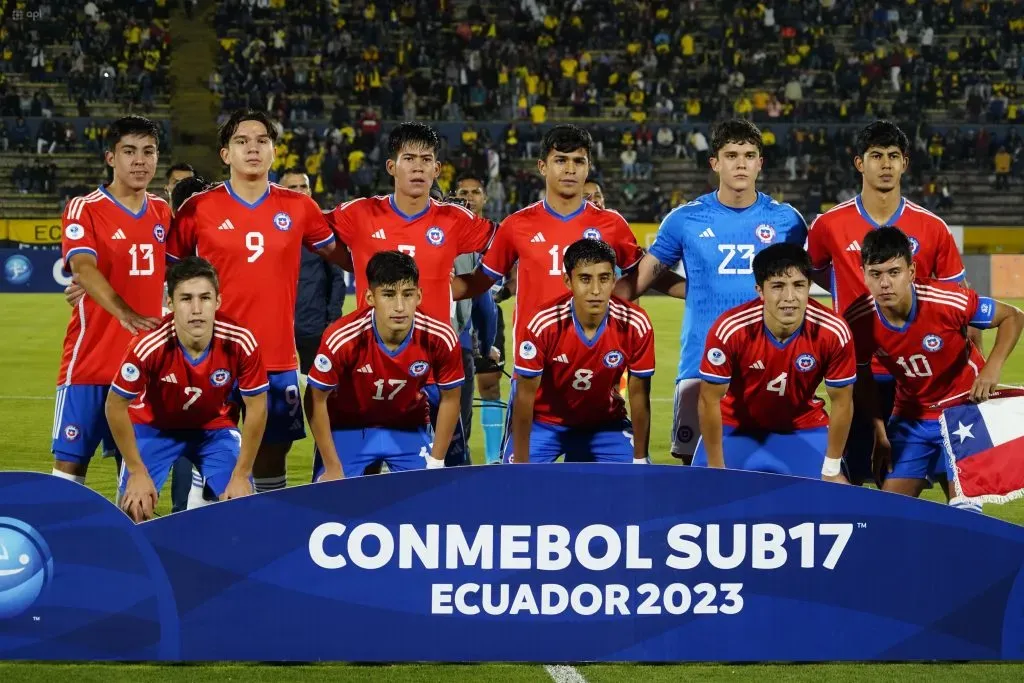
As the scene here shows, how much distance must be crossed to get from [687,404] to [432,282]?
4.57ft

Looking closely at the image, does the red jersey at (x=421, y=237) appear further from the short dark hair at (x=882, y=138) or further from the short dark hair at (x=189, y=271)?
the short dark hair at (x=882, y=138)

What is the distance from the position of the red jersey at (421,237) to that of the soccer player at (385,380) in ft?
1.45

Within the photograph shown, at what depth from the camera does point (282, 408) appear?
251 inches

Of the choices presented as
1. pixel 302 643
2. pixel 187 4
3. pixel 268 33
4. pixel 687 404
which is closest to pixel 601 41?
pixel 268 33

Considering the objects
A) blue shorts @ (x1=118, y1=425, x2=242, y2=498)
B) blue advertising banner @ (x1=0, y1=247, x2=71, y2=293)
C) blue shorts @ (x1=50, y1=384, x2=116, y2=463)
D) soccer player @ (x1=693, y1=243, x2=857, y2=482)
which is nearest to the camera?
soccer player @ (x1=693, y1=243, x2=857, y2=482)

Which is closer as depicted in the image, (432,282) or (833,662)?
(833,662)

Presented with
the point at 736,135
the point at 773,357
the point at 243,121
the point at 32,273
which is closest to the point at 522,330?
the point at 773,357

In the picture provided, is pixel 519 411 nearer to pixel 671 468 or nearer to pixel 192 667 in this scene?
pixel 671 468

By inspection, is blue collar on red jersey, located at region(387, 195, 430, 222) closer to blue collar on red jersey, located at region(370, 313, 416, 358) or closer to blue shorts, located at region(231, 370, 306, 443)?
blue collar on red jersey, located at region(370, 313, 416, 358)

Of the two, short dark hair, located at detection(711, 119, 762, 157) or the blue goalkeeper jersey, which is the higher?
short dark hair, located at detection(711, 119, 762, 157)

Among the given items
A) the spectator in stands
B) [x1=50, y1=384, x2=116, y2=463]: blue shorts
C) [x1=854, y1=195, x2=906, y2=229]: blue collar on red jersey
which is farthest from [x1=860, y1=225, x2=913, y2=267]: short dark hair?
the spectator in stands

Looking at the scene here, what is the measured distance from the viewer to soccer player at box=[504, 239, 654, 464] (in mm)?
5883

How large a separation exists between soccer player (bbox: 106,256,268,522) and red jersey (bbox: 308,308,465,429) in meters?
0.33

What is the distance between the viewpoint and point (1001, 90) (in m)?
33.4
